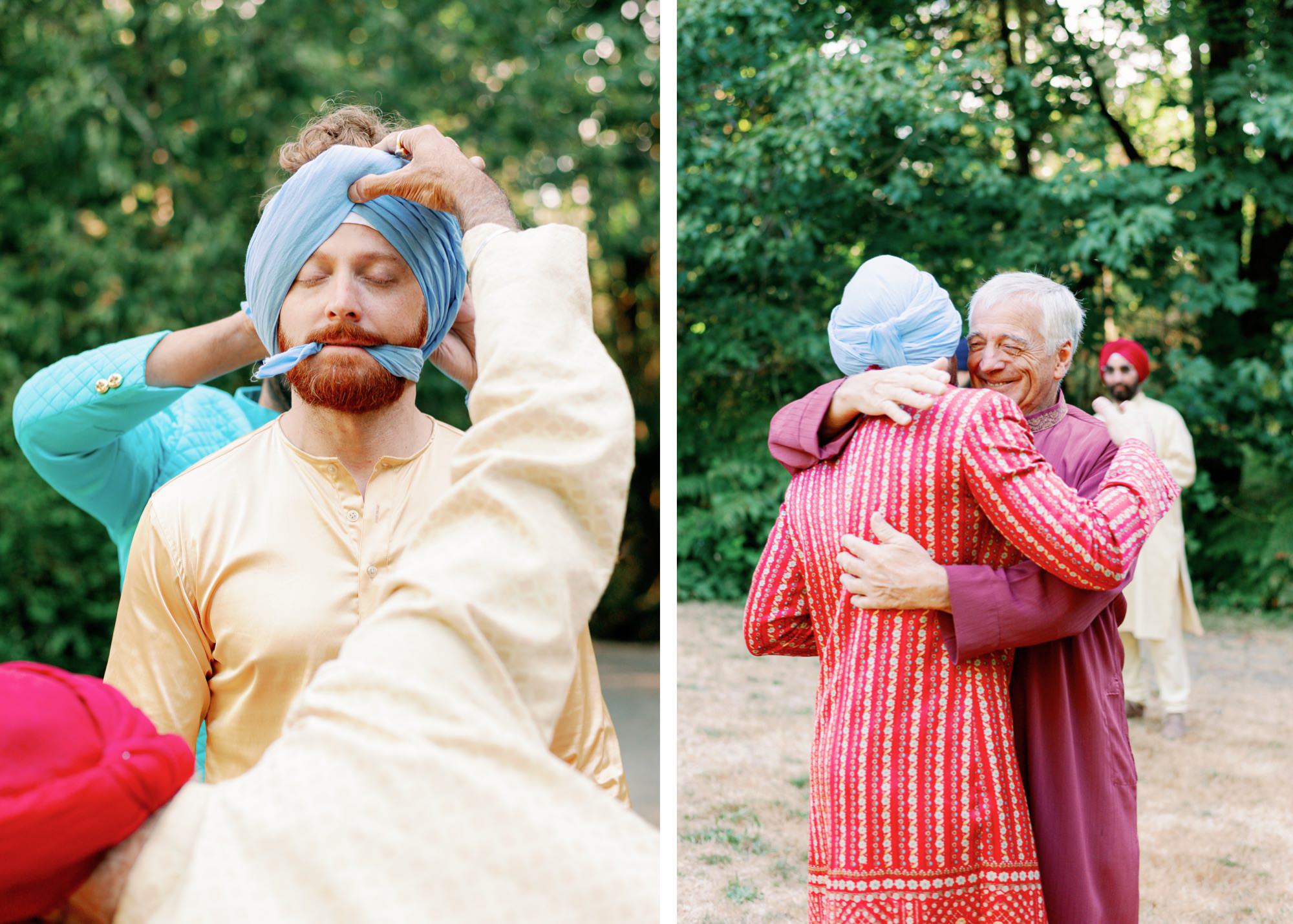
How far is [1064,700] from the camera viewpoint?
7.81 feet

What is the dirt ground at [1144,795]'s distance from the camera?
481cm

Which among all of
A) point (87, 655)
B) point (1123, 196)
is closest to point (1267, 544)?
point (1123, 196)

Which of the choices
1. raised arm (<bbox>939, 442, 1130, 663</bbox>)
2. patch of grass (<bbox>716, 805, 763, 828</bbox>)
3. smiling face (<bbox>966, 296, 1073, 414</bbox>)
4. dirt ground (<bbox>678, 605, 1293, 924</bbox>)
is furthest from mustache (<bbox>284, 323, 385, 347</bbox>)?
patch of grass (<bbox>716, 805, 763, 828</bbox>)

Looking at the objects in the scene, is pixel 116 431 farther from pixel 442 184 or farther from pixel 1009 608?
pixel 1009 608

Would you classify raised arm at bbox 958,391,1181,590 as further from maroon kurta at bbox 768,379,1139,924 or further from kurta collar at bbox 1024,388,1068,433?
kurta collar at bbox 1024,388,1068,433

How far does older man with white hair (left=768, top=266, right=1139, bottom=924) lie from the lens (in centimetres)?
222

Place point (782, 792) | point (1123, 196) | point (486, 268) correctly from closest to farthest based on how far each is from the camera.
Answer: point (486, 268) → point (782, 792) → point (1123, 196)

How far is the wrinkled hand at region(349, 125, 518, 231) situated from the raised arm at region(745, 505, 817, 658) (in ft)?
3.57

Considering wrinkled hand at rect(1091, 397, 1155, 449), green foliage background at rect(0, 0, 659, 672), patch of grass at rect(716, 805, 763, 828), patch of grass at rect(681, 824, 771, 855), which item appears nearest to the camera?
wrinkled hand at rect(1091, 397, 1155, 449)

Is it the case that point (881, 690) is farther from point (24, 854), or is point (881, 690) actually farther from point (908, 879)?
point (24, 854)

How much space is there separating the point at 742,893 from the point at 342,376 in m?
3.51

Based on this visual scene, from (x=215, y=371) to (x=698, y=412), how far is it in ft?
32.0

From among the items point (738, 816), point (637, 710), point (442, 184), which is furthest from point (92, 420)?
point (637, 710)

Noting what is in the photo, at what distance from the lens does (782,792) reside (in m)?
6.10
